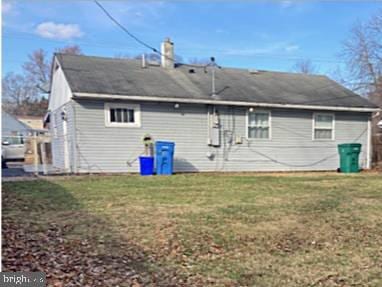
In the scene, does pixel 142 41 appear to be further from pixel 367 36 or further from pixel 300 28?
pixel 367 36

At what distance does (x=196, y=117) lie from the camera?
14.2 metres

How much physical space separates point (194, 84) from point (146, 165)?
431 centimetres

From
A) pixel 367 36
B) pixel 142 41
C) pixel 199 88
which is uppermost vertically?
pixel 367 36

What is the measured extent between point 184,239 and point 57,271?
1.63m

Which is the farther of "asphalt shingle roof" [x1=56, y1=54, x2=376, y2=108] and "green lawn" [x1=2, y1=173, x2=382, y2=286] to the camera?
"asphalt shingle roof" [x1=56, y1=54, x2=376, y2=108]

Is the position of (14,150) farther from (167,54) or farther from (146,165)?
(146,165)

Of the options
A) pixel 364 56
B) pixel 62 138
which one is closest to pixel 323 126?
pixel 62 138

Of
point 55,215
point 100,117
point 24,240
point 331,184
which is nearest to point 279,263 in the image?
point 24,240

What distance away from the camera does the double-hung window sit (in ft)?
49.2

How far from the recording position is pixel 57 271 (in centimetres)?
362

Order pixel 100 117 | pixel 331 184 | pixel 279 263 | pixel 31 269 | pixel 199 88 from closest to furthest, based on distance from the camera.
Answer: pixel 31 269
pixel 279 263
pixel 331 184
pixel 100 117
pixel 199 88

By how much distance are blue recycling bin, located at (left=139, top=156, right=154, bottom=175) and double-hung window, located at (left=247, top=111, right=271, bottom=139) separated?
419 cm

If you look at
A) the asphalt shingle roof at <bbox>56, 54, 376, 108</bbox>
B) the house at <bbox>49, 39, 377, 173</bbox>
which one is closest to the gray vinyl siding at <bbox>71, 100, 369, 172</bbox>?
the house at <bbox>49, 39, 377, 173</bbox>

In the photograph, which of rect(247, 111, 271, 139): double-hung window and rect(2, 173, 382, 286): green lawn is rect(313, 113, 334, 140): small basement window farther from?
rect(2, 173, 382, 286): green lawn
